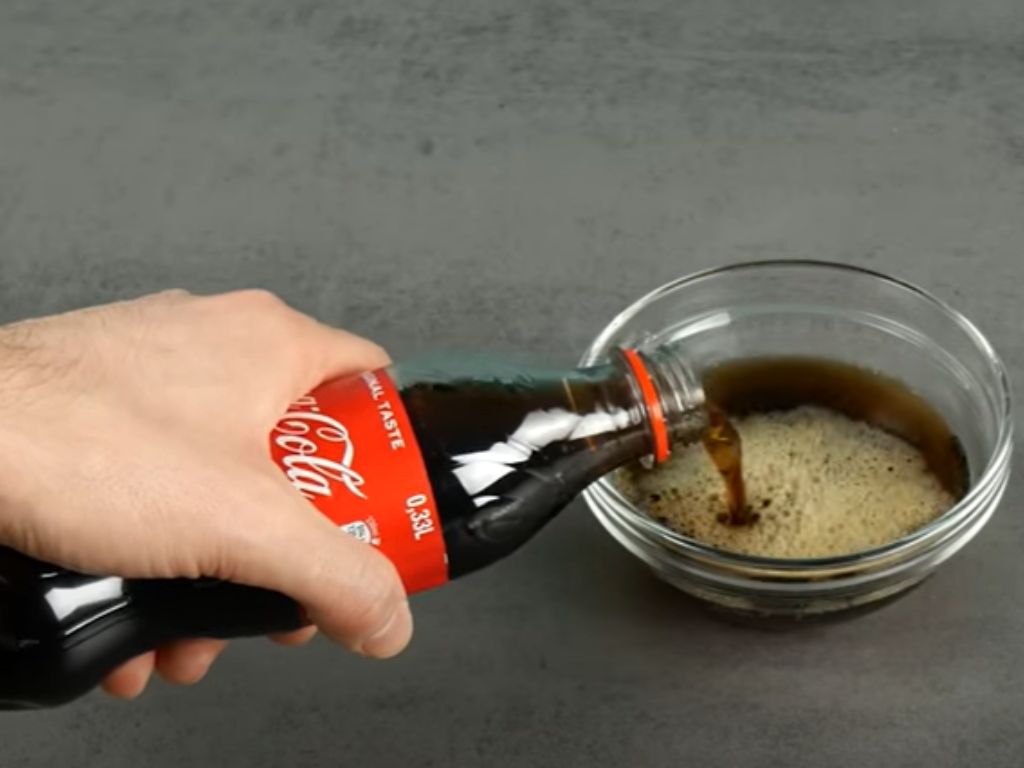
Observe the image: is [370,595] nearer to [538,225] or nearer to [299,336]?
[299,336]

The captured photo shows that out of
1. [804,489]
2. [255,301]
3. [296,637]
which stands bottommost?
[296,637]

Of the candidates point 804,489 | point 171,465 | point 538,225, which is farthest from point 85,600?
point 538,225

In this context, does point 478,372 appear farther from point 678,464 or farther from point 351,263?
point 351,263

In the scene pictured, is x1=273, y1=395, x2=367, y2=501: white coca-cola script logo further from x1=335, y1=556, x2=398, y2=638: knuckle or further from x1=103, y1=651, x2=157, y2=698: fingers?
x1=103, y1=651, x2=157, y2=698: fingers

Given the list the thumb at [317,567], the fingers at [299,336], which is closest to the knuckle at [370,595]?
the thumb at [317,567]

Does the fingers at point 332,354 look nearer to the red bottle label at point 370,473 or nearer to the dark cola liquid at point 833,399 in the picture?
the red bottle label at point 370,473

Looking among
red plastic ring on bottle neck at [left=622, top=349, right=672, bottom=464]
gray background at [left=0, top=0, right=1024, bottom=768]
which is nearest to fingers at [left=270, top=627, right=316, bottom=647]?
gray background at [left=0, top=0, right=1024, bottom=768]
